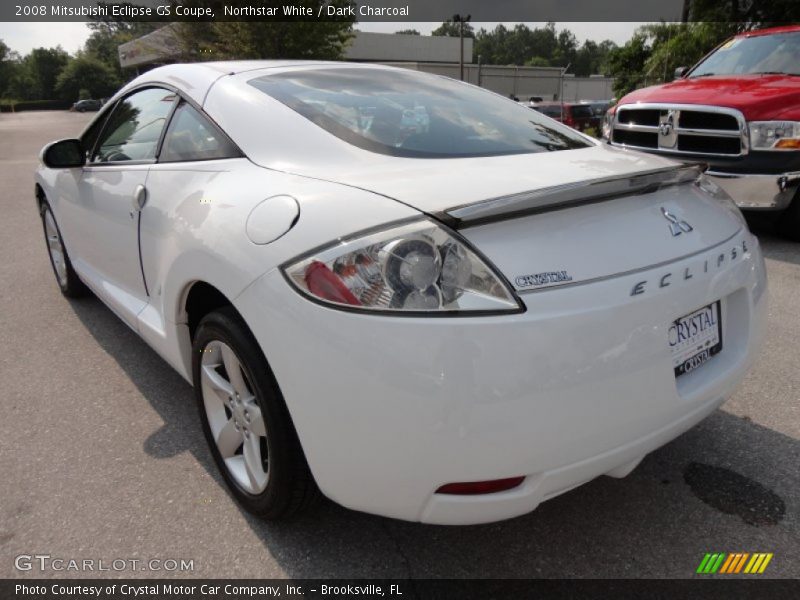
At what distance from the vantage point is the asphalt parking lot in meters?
2.01

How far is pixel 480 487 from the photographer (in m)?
1.60

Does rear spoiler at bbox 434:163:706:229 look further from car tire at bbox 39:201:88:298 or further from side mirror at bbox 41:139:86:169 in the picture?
car tire at bbox 39:201:88:298

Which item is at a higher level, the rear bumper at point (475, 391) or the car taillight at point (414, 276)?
the car taillight at point (414, 276)

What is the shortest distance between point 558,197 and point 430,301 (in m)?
0.49

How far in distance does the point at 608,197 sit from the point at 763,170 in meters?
4.36

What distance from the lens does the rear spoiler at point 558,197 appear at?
1.59 metres

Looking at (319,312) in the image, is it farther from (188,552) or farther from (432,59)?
(432,59)

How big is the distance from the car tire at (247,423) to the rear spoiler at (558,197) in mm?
743

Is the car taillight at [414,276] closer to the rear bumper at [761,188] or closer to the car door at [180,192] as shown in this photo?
the car door at [180,192]

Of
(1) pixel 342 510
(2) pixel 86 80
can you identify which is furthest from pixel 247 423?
(2) pixel 86 80

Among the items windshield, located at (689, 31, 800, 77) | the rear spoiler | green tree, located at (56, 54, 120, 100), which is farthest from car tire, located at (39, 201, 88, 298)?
green tree, located at (56, 54, 120, 100)

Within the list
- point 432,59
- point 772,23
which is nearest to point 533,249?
point 772,23

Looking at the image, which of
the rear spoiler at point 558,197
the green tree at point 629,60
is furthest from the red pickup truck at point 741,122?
the green tree at point 629,60

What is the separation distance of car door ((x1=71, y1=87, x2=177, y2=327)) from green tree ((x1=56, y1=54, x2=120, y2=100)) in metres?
97.9
